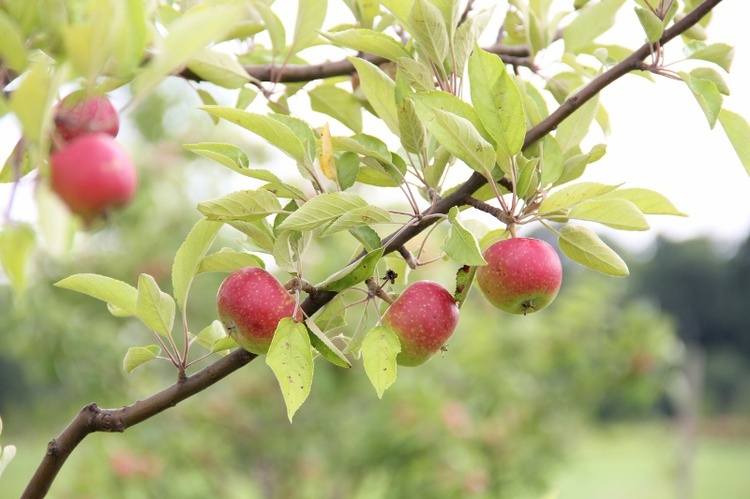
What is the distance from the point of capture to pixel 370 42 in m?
0.67

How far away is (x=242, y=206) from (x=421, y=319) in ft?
0.64

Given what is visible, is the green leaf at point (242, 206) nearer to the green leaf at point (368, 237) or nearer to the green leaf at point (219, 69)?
the green leaf at point (368, 237)

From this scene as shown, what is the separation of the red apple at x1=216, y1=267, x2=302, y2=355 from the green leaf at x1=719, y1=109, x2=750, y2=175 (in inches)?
16.7

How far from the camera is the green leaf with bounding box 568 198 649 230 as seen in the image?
0.64 m

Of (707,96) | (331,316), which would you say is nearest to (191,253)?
(331,316)

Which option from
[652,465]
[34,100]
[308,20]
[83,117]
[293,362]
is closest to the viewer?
[34,100]

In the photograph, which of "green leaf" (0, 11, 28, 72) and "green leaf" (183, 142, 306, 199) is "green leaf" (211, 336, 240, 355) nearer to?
"green leaf" (183, 142, 306, 199)

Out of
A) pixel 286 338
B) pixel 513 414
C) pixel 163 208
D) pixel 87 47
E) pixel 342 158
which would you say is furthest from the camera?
pixel 163 208

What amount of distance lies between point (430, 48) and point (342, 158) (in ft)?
0.42

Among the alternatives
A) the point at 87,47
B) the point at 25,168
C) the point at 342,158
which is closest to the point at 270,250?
the point at 342,158

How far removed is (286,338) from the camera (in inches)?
22.6

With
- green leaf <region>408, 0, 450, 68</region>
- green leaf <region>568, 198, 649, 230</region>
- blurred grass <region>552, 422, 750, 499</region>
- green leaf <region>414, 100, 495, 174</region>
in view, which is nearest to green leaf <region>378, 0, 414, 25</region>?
green leaf <region>408, 0, 450, 68</region>

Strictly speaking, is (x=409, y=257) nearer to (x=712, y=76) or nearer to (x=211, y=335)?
(x=211, y=335)

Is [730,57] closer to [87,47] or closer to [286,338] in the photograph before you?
[286,338]
